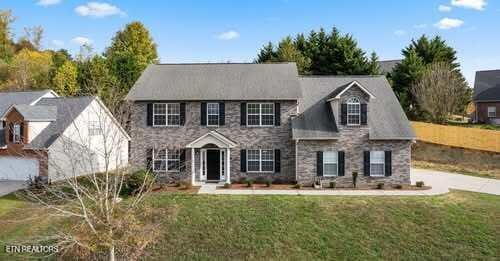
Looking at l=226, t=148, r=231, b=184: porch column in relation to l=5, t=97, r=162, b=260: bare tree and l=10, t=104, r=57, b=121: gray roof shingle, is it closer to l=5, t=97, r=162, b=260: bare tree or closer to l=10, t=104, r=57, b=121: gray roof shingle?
l=5, t=97, r=162, b=260: bare tree

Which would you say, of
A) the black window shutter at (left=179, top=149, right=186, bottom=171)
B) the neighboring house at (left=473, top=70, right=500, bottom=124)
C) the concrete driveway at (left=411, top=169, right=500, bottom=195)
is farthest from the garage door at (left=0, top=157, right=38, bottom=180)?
the neighboring house at (left=473, top=70, right=500, bottom=124)

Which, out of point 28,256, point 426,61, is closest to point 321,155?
point 28,256

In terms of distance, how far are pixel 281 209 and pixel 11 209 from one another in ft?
49.7

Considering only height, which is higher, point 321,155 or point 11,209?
point 321,155

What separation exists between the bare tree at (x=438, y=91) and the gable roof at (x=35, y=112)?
1490 inches

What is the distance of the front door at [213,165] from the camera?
88.6ft

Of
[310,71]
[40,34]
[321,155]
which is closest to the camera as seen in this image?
[321,155]

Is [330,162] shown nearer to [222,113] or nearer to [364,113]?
[364,113]

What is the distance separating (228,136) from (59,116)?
47.8 feet

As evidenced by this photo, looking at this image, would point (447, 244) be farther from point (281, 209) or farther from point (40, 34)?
point (40, 34)

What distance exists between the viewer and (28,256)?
1731 cm

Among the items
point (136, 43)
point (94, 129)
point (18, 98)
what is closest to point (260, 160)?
point (94, 129)

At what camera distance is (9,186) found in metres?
27.9

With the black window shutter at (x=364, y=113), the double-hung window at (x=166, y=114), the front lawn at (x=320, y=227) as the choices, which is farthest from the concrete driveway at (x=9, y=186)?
the black window shutter at (x=364, y=113)
